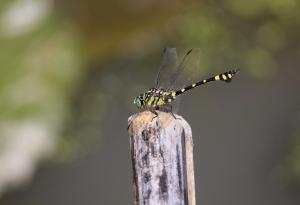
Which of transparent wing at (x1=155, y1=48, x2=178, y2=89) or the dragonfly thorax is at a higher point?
transparent wing at (x1=155, y1=48, x2=178, y2=89)

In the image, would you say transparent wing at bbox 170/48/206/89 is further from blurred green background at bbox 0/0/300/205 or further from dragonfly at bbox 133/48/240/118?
blurred green background at bbox 0/0/300/205

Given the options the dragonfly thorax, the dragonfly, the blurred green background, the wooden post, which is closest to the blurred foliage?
the blurred green background

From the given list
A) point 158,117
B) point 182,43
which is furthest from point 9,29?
point 158,117

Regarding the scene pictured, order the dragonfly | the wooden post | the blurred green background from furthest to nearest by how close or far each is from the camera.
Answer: the blurred green background
the dragonfly
the wooden post

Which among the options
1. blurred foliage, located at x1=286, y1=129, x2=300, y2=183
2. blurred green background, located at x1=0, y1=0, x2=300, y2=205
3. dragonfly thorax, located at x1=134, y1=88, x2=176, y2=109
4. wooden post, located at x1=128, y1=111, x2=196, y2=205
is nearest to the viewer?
wooden post, located at x1=128, y1=111, x2=196, y2=205

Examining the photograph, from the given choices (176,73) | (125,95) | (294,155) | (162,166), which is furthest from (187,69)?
(125,95)

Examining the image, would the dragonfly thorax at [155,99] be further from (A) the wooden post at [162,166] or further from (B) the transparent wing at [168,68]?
(A) the wooden post at [162,166]

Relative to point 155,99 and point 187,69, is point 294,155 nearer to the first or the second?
point 187,69

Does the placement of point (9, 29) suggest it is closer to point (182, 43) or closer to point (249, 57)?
point (182, 43)
